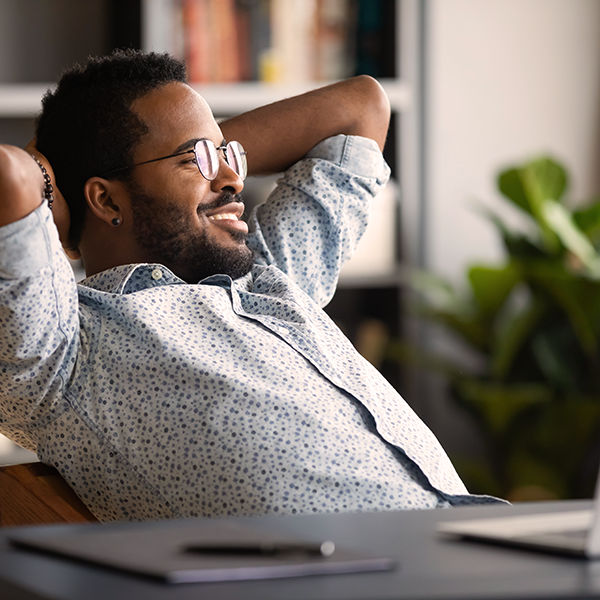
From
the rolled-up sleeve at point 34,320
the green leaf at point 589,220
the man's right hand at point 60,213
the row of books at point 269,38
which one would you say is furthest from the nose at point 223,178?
the green leaf at point 589,220

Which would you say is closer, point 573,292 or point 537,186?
point 573,292

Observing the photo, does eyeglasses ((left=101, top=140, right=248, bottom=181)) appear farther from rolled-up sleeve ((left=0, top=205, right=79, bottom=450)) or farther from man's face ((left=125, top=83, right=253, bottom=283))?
rolled-up sleeve ((left=0, top=205, right=79, bottom=450))

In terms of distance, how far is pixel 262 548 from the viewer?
50 centimetres

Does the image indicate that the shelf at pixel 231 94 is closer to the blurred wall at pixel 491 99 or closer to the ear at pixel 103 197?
the blurred wall at pixel 491 99

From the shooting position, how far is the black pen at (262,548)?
1.61ft

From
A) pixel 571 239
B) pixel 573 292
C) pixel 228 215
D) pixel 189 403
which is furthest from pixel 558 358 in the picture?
pixel 189 403

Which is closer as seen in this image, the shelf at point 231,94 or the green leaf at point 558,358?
the shelf at point 231,94

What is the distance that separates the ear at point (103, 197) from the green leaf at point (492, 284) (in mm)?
1473

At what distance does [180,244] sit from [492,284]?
4.87 feet

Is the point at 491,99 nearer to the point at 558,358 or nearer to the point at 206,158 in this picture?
the point at 558,358

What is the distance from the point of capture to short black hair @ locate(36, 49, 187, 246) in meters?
1.24

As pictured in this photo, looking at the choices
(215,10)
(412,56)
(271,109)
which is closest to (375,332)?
(412,56)

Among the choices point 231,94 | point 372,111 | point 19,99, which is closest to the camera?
point 372,111

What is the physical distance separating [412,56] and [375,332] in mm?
851
